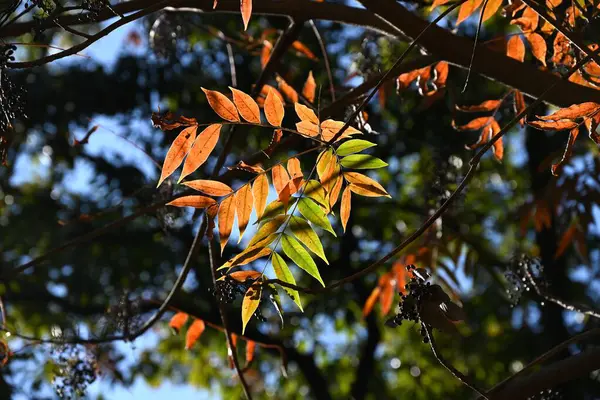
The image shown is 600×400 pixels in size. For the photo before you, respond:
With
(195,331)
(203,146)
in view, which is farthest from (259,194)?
(195,331)

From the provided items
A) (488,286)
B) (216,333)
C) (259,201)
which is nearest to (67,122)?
(216,333)

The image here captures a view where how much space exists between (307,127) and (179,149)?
21cm

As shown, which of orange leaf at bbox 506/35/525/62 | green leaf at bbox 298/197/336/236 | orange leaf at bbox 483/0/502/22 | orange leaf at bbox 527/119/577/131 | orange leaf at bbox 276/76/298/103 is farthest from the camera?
orange leaf at bbox 276/76/298/103

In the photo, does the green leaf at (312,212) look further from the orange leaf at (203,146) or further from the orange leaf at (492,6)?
the orange leaf at (492,6)

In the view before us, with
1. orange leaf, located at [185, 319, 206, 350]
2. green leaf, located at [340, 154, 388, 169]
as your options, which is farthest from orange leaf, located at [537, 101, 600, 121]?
orange leaf, located at [185, 319, 206, 350]

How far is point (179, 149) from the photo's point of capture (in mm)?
1229

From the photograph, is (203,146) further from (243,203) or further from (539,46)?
(539,46)

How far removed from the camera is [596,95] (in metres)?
1.37

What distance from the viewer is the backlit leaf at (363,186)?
1.29 metres

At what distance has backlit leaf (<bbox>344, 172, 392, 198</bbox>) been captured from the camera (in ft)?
4.22

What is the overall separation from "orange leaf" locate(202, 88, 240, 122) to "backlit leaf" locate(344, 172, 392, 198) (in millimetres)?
223

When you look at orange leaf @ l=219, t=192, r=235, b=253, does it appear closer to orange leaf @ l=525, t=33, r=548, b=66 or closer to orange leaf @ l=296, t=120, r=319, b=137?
orange leaf @ l=296, t=120, r=319, b=137

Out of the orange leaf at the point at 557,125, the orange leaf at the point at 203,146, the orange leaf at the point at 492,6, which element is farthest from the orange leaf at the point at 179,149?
the orange leaf at the point at 492,6

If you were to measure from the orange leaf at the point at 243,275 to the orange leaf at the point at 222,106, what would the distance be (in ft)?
0.83
